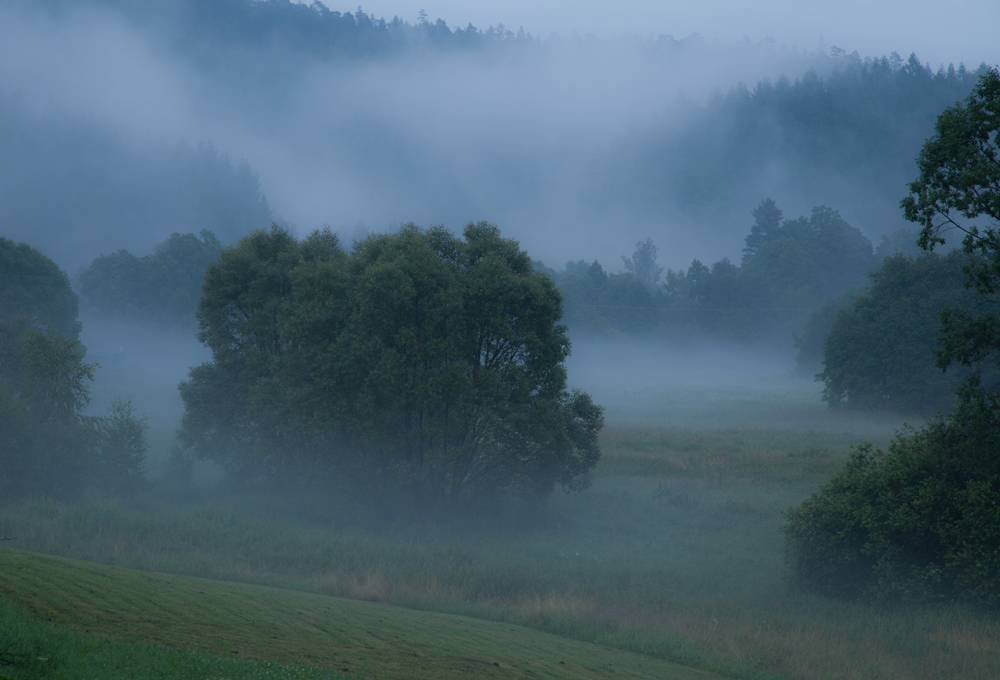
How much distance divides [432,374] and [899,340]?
137 feet

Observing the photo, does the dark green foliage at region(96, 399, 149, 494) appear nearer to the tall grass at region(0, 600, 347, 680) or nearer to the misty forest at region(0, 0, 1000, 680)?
the misty forest at region(0, 0, 1000, 680)

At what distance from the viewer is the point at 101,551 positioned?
750 inches

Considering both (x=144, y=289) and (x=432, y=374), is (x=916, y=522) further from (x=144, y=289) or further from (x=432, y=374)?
(x=144, y=289)

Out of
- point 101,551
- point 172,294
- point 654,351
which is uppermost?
point 654,351

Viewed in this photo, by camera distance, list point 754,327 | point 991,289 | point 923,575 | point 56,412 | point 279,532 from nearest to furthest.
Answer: point 991,289 → point 923,575 → point 279,532 → point 56,412 → point 754,327

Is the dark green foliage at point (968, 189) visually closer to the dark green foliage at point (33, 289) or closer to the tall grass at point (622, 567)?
the tall grass at point (622, 567)

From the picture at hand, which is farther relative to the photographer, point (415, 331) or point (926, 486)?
point (415, 331)

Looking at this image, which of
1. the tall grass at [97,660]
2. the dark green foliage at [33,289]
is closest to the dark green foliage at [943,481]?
the tall grass at [97,660]

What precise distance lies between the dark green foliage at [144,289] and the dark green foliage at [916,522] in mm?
89715

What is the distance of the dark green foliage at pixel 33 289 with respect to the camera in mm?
49562

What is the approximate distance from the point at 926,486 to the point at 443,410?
16.2m

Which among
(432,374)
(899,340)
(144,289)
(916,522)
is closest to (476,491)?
(432,374)

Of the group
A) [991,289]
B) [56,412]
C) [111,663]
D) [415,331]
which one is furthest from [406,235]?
[111,663]

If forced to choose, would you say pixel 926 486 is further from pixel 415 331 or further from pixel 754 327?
Answer: pixel 754 327
